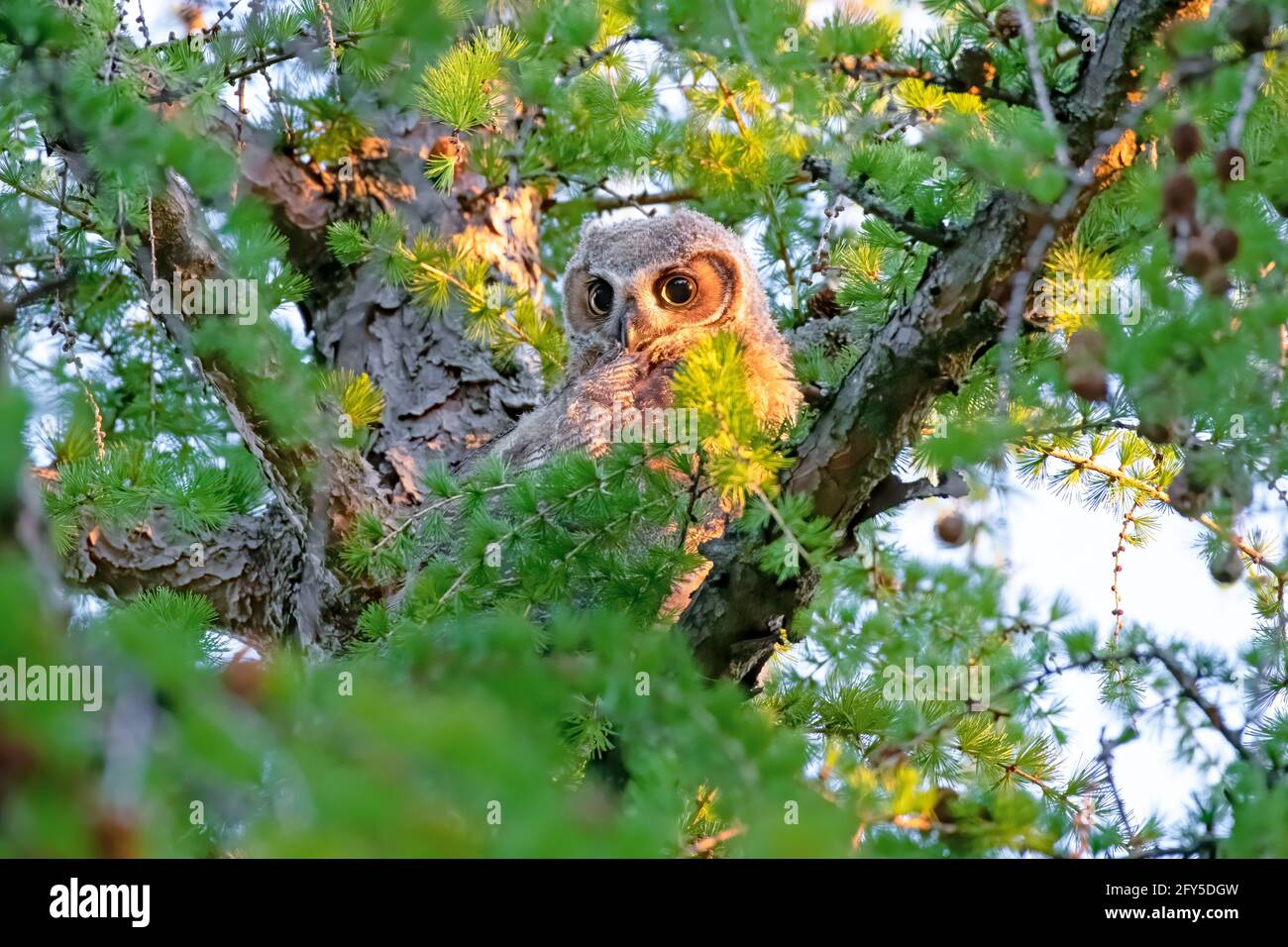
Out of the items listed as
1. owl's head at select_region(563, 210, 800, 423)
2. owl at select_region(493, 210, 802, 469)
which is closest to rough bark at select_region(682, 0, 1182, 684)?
owl at select_region(493, 210, 802, 469)

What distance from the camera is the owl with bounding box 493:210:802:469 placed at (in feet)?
13.6

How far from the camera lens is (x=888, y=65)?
241 centimetres

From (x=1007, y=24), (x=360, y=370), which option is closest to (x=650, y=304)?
(x=360, y=370)

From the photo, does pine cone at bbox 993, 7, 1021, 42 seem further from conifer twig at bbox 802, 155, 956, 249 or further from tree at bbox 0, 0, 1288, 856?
conifer twig at bbox 802, 155, 956, 249

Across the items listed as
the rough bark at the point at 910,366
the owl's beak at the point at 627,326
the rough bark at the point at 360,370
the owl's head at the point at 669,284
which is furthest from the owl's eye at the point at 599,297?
the rough bark at the point at 910,366

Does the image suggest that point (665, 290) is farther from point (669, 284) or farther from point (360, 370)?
point (360, 370)

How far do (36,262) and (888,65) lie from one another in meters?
2.15

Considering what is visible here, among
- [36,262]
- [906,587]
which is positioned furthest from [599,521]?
[36,262]

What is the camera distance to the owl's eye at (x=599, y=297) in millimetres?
4516

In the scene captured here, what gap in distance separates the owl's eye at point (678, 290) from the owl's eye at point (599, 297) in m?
0.20

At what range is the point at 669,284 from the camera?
445 centimetres

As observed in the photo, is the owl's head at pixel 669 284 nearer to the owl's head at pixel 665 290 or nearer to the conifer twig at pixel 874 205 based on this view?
the owl's head at pixel 665 290
